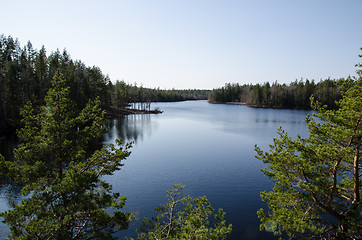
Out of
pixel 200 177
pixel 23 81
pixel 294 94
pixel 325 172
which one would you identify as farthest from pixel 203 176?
pixel 294 94

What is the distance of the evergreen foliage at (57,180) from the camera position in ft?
27.8

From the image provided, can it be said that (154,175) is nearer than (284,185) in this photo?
No

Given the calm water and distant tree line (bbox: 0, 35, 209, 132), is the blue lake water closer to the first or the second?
the calm water

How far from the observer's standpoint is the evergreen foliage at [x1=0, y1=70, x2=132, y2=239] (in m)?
8.47

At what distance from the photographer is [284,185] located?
12234 mm

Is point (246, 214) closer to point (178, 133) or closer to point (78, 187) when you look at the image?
point (78, 187)

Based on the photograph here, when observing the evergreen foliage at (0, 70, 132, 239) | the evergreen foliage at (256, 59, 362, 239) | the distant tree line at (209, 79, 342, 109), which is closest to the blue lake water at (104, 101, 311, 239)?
the evergreen foliage at (256, 59, 362, 239)

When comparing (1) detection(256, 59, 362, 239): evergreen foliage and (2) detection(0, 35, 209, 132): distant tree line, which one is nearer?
(1) detection(256, 59, 362, 239): evergreen foliage

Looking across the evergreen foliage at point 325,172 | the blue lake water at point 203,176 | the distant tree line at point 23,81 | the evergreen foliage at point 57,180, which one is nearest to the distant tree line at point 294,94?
the blue lake water at point 203,176

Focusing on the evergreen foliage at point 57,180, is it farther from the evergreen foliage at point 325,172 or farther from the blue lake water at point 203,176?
the blue lake water at point 203,176

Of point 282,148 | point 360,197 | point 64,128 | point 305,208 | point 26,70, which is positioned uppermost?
point 26,70

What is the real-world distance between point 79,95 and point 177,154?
134ft

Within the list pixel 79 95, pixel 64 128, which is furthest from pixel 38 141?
pixel 79 95

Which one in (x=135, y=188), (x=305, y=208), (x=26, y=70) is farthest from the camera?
(x=26, y=70)
